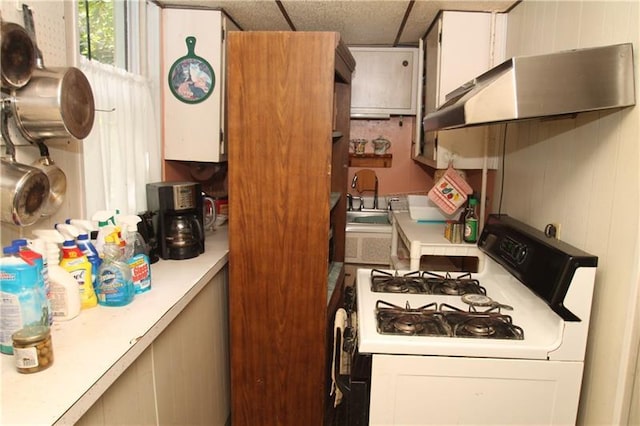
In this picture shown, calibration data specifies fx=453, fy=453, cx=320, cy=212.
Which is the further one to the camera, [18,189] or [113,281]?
[113,281]

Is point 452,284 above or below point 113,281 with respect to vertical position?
below

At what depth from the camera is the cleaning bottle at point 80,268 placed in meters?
1.37

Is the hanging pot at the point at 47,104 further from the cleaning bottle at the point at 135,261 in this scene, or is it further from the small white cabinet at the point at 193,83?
the small white cabinet at the point at 193,83

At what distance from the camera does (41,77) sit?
50.6 inches

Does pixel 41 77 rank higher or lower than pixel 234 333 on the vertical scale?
higher

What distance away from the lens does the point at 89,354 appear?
3.77 feet

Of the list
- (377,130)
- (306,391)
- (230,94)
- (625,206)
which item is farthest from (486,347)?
(377,130)

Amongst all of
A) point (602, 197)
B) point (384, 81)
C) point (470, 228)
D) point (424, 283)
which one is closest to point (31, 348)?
point (424, 283)

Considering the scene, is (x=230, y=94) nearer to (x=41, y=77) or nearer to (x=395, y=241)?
(x=41, y=77)

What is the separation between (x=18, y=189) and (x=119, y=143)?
88cm

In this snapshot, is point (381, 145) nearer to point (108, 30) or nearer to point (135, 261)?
point (108, 30)

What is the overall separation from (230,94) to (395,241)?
157 cm

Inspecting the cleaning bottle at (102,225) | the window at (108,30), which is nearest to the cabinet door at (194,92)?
the window at (108,30)

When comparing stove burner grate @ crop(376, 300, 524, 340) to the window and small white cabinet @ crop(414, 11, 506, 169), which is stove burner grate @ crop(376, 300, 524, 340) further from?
the window
